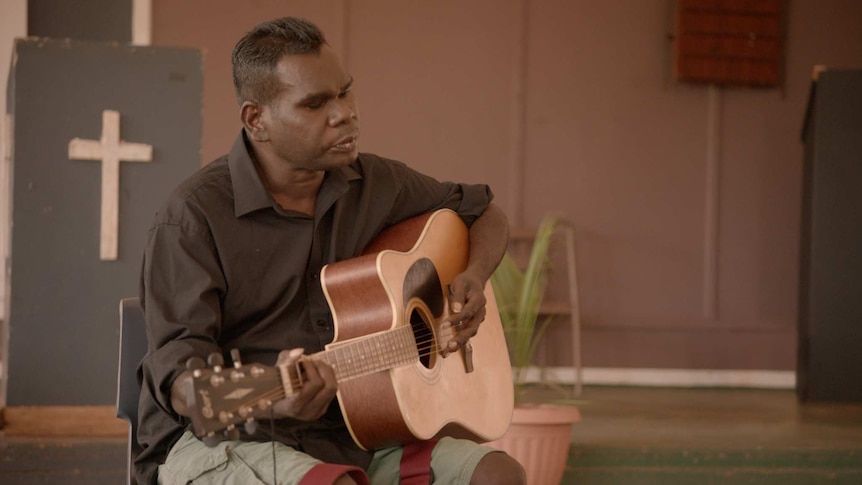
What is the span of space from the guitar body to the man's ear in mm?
319

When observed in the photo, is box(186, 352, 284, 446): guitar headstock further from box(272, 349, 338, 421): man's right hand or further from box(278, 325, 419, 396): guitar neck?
box(278, 325, 419, 396): guitar neck

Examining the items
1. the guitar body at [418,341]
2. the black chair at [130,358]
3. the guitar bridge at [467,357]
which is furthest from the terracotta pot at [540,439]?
the black chair at [130,358]

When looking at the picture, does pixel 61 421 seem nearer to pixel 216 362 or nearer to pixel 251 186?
pixel 251 186

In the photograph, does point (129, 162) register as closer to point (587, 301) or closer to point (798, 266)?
point (587, 301)

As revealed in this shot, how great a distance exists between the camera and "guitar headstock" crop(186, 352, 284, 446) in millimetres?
1558

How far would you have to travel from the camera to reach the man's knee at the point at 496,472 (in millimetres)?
1955

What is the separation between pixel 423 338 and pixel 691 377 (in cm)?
420

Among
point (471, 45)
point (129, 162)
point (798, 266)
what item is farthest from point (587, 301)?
point (129, 162)

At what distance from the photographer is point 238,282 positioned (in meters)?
1.98

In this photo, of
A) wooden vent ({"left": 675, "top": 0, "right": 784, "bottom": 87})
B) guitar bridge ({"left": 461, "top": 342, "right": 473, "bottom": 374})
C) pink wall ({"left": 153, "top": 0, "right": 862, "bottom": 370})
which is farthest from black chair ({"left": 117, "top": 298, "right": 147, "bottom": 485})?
wooden vent ({"left": 675, "top": 0, "right": 784, "bottom": 87})

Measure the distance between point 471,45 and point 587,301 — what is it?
1674 millimetres

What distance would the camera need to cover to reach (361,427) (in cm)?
198

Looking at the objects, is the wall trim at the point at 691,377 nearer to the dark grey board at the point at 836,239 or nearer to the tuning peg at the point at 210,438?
the dark grey board at the point at 836,239

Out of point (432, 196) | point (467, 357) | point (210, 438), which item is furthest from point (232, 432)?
point (432, 196)
